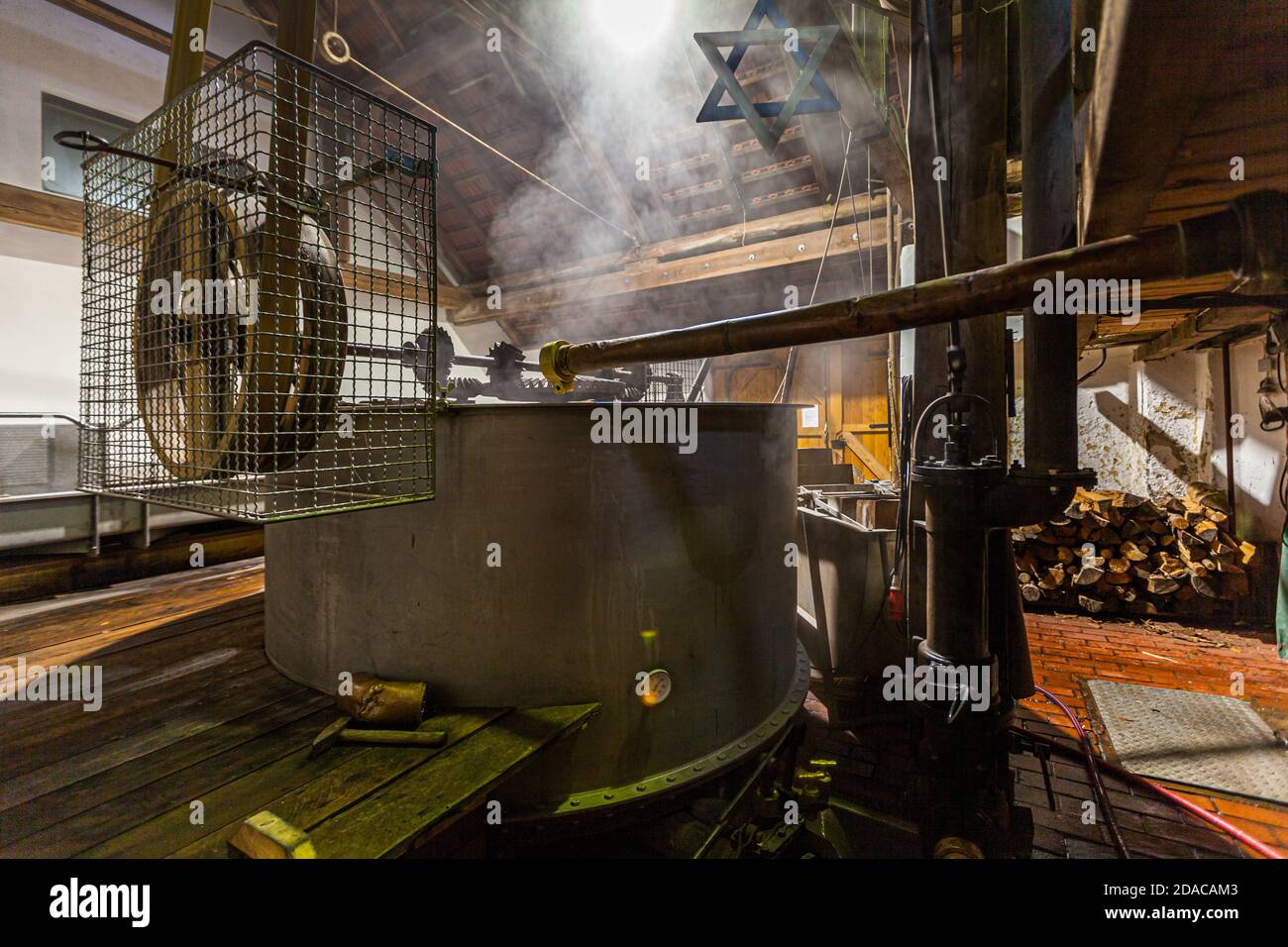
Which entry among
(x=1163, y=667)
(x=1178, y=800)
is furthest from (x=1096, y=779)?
(x=1163, y=667)

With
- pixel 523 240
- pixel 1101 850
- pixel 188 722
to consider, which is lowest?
pixel 1101 850

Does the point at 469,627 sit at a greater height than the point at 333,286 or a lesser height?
lesser

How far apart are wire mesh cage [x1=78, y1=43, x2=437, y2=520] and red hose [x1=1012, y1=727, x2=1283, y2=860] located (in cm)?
369

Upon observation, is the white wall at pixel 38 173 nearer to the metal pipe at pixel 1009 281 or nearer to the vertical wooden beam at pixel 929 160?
the metal pipe at pixel 1009 281

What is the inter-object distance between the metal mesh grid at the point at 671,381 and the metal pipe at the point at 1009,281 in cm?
351

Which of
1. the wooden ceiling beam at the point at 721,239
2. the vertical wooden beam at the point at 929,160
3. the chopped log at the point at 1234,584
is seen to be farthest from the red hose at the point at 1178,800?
the wooden ceiling beam at the point at 721,239

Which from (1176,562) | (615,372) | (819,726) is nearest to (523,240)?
(615,372)

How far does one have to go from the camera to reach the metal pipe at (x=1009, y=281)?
3.71ft

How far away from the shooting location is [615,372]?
4.75 metres

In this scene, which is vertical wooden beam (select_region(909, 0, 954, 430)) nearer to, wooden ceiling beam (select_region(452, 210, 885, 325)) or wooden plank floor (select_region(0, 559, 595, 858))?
wooden plank floor (select_region(0, 559, 595, 858))

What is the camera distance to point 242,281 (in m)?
1.58

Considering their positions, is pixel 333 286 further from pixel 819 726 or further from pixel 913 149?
pixel 819 726

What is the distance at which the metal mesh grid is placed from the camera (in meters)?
6.23

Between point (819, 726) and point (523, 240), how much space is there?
350 inches
